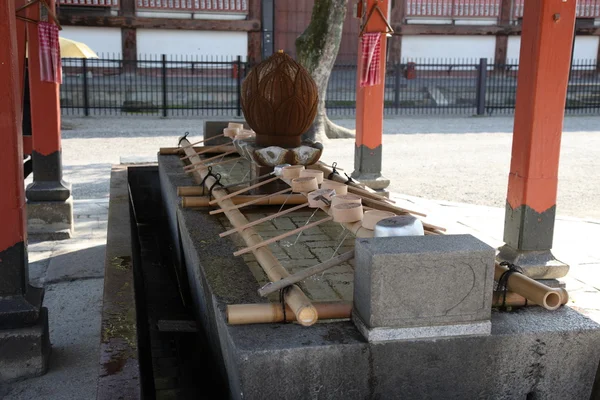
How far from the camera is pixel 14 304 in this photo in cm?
339

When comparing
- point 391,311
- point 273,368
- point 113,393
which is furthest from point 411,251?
point 113,393

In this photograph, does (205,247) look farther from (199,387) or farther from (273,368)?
(273,368)

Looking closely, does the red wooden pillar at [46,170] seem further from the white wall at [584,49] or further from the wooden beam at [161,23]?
the white wall at [584,49]

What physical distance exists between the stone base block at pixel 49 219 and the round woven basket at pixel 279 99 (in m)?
2.41

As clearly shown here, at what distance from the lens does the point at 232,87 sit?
60.2ft

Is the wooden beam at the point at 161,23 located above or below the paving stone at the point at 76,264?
above

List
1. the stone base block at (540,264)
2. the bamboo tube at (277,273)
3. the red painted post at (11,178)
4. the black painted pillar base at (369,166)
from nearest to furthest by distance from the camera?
the bamboo tube at (277,273), the red painted post at (11,178), the stone base block at (540,264), the black painted pillar base at (369,166)

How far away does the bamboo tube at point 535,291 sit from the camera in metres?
2.78

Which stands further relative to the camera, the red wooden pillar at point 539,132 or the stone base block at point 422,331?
the red wooden pillar at point 539,132

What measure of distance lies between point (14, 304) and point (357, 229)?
1.79 m

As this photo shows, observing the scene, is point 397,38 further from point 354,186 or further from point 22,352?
point 22,352

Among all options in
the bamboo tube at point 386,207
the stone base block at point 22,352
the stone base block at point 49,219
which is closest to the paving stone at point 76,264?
the stone base block at point 49,219

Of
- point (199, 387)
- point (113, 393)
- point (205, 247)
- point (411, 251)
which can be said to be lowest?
point (199, 387)

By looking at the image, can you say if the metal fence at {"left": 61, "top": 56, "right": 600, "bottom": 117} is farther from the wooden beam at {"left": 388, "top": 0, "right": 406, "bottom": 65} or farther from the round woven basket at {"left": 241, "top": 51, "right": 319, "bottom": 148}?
the round woven basket at {"left": 241, "top": 51, "right": 319, "bottom": 148}
